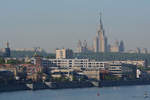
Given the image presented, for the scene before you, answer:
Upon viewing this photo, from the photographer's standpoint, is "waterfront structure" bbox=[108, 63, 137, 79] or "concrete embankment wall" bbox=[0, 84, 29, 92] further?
"waterfront structure" bbox=[108, 63, 137, 79]

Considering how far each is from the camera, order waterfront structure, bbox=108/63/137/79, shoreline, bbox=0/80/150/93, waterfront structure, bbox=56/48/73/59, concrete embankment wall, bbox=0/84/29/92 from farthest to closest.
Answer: waterfront structure, bbox=56/48/73/59 < waterfront structure, bbox=108/63/137/79 < shoreline, bbox=0/80/150/93 < concrete embankment wall, bbox=0/84/29/92

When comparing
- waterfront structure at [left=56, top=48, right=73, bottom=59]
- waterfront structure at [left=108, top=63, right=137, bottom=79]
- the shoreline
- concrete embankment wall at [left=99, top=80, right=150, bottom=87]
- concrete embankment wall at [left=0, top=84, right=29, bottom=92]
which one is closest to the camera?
concrete embankment wall at [left=0, top=84, right=29, bottom=92]

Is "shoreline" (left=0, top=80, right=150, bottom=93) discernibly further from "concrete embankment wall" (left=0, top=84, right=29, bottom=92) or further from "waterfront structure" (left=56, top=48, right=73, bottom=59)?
"waterfront structure" (left=56, top=48, right=73, bottom=59)

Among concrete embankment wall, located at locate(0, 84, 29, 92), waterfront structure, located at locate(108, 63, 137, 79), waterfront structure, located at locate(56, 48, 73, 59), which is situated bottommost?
concrete embankment wall, located at locate(0, 84, 29, 92)

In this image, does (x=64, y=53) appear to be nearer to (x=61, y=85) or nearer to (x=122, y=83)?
(x=122, y=83)

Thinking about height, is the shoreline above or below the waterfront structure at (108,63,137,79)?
below

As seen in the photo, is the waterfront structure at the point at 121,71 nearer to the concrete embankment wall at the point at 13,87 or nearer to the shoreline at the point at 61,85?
the shoreline at the point at 61,85

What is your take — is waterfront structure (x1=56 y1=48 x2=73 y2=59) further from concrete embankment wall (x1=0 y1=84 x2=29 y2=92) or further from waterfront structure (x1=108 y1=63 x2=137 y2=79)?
concrete embankment wall (x1=0 y1=84 x2=29 y2=92)

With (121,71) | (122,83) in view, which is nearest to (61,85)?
(122,83)

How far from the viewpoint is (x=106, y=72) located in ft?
374

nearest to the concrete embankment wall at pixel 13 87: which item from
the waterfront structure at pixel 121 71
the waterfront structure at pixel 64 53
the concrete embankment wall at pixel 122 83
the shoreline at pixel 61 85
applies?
the shoreline at pixel 61 85

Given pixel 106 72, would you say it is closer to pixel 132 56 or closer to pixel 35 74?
pixel 35 74

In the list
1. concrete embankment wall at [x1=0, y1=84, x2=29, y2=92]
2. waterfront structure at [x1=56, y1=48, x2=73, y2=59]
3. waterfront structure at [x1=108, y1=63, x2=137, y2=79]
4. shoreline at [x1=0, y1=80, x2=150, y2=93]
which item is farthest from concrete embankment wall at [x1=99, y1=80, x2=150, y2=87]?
waterfront structure at [x1=56, y1=48, x2=73, y2=59]

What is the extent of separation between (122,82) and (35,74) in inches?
552
